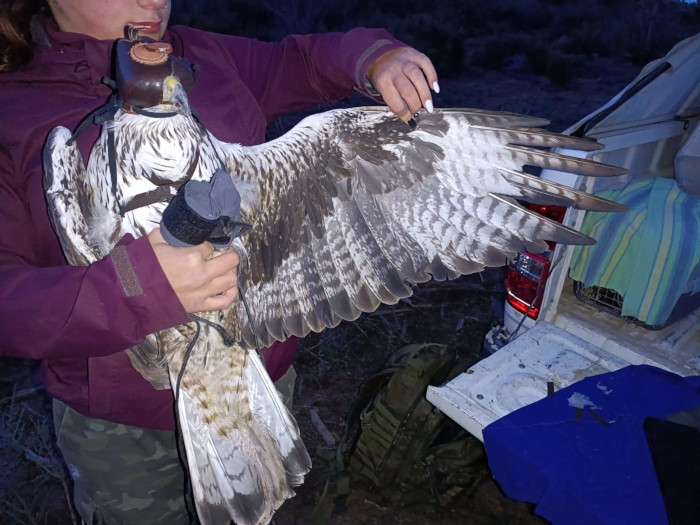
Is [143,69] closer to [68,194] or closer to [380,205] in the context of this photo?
[68,194]

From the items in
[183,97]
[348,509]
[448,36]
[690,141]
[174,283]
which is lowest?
[348,509]

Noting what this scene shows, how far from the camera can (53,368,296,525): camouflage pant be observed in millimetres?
2371

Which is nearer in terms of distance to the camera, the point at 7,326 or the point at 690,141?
the point at 7,326

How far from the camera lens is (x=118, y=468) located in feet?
7.95

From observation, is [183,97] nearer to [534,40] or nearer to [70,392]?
[70,392]

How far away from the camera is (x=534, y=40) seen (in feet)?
62.2

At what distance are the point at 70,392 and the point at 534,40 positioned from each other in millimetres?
20233

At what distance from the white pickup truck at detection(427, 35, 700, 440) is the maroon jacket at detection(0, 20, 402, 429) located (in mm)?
1197

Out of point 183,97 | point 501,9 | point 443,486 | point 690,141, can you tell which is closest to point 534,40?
point 501,9

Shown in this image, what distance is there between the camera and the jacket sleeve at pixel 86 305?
1.60m

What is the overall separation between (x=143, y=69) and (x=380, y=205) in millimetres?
1317

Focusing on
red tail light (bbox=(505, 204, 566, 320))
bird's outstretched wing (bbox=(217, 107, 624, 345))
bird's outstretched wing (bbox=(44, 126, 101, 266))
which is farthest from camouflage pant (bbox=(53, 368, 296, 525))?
red tail light (bbox=(505, 204, 566, 320))

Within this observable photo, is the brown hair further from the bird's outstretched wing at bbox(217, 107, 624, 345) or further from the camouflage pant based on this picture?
the camouflage pant

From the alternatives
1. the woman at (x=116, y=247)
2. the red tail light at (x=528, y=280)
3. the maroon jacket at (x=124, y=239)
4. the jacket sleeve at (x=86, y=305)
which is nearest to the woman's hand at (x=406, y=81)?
the woman at (x=116, y=247)
